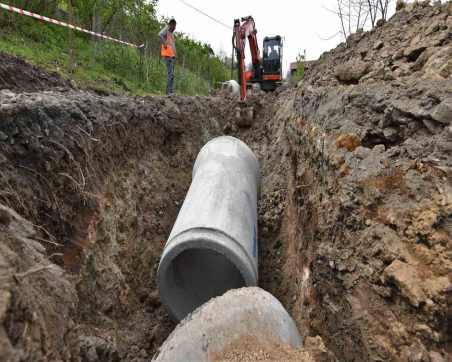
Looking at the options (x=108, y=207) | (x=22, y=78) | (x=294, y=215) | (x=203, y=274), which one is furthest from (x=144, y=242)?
(x=22, y=78)

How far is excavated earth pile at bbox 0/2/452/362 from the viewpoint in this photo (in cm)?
185

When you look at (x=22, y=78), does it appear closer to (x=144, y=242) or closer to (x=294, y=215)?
(x=144, y=242)

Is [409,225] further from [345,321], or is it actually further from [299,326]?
[299,326]

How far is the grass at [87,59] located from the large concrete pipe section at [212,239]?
438 centimetres

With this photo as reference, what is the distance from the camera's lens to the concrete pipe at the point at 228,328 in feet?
7.14

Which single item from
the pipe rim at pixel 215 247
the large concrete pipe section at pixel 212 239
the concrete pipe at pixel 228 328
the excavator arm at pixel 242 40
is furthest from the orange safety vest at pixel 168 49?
the concrete pipe at pixel 228 328

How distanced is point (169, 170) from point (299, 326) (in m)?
3.46

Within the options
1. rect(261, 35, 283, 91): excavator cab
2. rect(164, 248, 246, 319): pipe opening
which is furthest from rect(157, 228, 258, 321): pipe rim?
rect(261, 35, 283, 91): excavator cab

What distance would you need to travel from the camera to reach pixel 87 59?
38.3 feet

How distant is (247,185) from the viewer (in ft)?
14.4

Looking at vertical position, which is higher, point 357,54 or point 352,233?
point 357,54

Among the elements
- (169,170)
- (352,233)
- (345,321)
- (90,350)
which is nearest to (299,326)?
(345,321)

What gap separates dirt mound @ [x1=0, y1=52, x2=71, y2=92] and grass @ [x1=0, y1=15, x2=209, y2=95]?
110 cm

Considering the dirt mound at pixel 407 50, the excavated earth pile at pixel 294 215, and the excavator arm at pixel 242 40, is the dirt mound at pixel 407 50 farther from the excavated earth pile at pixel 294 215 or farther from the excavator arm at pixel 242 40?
the excavator arm at pixel 242 40
